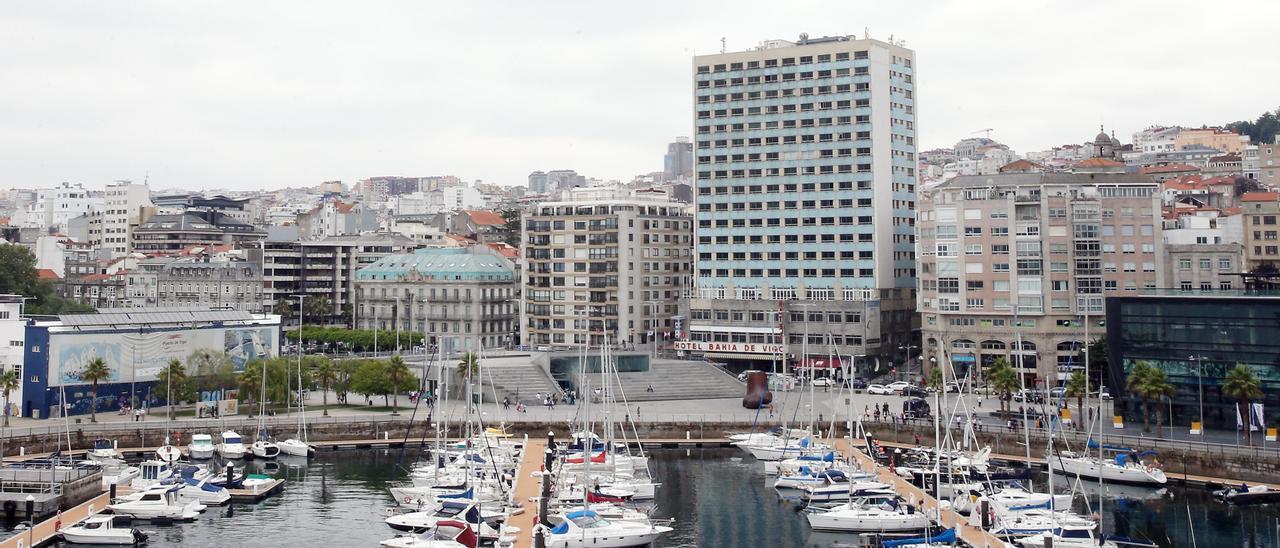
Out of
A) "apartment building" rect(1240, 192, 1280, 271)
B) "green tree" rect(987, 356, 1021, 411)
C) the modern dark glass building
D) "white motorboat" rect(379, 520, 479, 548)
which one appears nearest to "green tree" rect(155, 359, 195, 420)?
"white motorboat" rect(379, 520, 479, 548)

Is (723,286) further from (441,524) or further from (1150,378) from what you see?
(441,524)

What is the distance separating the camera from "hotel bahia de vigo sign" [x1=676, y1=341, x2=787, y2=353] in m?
111

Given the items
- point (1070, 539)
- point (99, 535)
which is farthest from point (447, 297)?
point (1070, 539)

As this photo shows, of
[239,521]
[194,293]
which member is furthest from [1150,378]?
[194,293]

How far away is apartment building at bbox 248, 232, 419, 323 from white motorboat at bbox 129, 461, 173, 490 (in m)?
79.6

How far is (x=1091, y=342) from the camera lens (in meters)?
93.7

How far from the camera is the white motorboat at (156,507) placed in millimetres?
56750

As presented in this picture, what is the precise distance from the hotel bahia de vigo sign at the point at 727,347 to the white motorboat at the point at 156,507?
197 feet

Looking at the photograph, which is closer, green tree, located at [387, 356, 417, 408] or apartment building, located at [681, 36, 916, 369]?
green tree, located at [387, 356, 417, 408]

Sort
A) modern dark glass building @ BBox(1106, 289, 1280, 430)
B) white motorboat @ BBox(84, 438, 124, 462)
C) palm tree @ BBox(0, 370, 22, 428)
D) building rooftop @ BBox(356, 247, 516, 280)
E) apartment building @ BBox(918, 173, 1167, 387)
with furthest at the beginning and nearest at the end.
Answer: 1. building rooftop @ BBox(356, 247, 516, 280)
2. apartment building @ BBox(918, 173, 1167, 387)
3. palm tree @ BBox(0, 370, 22, 428)
4. modern dark glass building @ BBox(1106, 289, 1280, 430)
5. white motorboat @ BBox(84, 438, 124, 462)

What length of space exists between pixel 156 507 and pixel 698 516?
24623mm

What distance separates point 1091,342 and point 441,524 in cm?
5946

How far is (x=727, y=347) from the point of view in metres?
113

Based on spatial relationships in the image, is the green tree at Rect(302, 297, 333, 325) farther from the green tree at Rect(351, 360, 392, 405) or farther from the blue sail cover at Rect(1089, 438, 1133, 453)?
the blue sail cover at Rect(1089, 438, 1133, 453)
